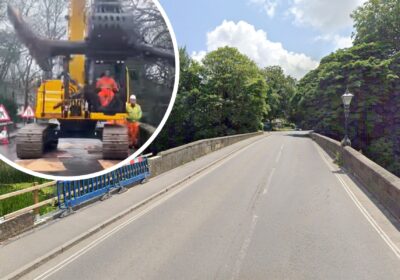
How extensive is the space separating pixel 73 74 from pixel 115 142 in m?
0.61

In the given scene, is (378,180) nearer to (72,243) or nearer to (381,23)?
(72,243)

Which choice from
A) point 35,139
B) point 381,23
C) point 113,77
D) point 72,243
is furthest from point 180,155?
point 381,23

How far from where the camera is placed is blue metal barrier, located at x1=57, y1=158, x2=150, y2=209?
9.01m

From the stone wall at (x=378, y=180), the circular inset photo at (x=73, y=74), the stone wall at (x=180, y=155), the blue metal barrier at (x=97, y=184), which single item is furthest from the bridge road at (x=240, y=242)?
the circular inset photo at (x=73, y=74)

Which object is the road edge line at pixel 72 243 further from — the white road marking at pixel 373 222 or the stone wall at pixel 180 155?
the white road marking at pixel 373 222

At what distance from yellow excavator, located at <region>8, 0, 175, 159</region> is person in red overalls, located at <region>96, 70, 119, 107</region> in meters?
0.03

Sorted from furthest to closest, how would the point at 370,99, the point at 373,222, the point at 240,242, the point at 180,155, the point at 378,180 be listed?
1. the point at 370,99
2. the point at 180,155
3. the point at 378,180
4. the point at 373,222
5. the point at 240,242

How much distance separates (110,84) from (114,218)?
7.11 metres

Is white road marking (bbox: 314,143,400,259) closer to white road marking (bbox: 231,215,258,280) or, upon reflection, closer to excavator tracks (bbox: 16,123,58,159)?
white road marking (bbox: 231,215,258,280)

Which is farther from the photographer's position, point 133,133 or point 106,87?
point 133,133

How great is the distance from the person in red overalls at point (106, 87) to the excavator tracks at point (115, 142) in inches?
7.8

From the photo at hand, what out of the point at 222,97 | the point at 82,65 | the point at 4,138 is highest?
the point at 222,97

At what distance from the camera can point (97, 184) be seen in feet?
34.9

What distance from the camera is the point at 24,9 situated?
241 centimetres
